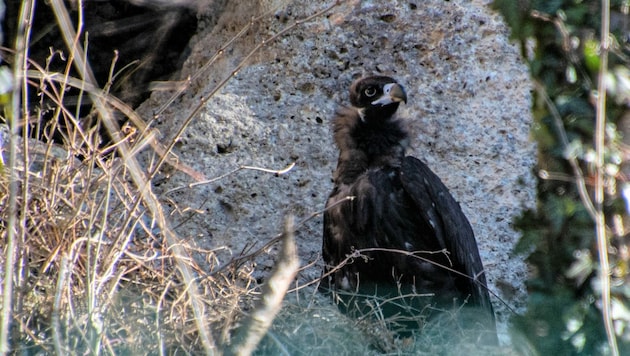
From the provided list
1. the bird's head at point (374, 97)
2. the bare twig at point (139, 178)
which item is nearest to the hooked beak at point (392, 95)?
the bird's head at point (374, 97)

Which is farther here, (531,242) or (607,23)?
(531,242)

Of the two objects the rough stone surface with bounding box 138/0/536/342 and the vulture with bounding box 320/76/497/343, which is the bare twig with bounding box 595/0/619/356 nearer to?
the vulture with bounding box 320/76/497/343

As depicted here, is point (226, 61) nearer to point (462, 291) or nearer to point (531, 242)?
point (462, 291)

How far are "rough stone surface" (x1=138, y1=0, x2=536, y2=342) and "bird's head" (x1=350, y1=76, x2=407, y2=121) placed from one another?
19 centimetres

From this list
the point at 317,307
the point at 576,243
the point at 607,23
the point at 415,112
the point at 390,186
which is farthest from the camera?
the point at 415,112

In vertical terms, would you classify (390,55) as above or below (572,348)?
below

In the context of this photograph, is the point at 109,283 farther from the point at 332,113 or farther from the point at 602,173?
the point at 332,113

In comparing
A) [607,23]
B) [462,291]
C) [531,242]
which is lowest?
[462,291]

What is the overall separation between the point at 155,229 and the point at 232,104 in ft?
2.48

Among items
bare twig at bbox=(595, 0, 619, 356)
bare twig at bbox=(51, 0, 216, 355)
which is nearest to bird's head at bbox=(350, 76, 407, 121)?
bare twig at bbox=(51, 0, 216, 355)

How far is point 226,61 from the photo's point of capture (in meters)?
4.69

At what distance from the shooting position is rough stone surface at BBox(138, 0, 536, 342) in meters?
4.49

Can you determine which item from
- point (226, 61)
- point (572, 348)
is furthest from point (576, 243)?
point (226, 61)

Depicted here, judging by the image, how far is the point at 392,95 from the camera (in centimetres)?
416
